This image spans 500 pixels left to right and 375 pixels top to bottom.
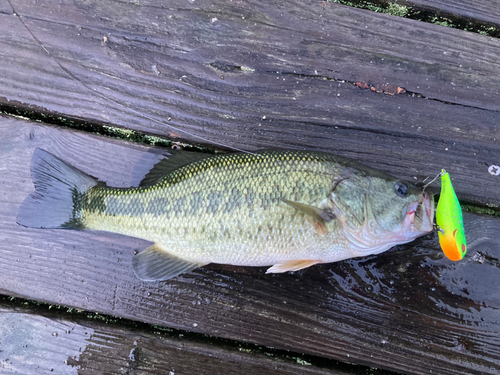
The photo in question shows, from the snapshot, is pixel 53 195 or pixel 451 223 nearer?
pixel 451 223

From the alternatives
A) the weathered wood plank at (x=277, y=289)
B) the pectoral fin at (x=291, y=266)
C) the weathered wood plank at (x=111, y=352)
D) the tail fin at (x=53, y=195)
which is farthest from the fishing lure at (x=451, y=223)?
the tail fin at (x=53, y=195)

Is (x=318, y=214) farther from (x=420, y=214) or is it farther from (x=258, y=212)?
(x=420, y=214)

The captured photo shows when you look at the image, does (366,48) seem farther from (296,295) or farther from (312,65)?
(296,295)

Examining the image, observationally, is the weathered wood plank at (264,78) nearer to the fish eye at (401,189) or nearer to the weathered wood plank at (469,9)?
the weathered wood plank at (469,9)

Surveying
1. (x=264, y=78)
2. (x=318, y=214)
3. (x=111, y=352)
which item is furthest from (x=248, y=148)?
(x=111, y=352)

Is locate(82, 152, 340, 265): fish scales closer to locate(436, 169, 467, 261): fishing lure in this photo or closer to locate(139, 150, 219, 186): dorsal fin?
locate(139, 150, 219, 186): dorsal fin

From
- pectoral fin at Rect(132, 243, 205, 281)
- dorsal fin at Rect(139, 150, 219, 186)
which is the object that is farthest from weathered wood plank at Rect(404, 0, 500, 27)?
pectoral fin at Rect(132, 243, 205, 281)
